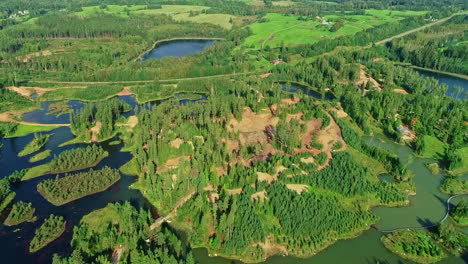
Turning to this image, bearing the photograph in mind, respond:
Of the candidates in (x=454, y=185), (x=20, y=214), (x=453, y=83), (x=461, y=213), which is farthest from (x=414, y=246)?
(x=453, y=83)

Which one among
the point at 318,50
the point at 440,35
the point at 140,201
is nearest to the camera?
the point at 140,201

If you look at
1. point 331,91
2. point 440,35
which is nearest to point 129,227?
point 331,91

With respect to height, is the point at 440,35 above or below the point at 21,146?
above

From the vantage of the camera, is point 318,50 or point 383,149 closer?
point 383,149

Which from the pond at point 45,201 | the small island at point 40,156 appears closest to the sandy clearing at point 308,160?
the pond at point 45,201

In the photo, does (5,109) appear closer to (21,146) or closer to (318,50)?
(21,146)

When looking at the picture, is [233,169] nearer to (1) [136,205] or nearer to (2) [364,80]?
(1) [136,205]
